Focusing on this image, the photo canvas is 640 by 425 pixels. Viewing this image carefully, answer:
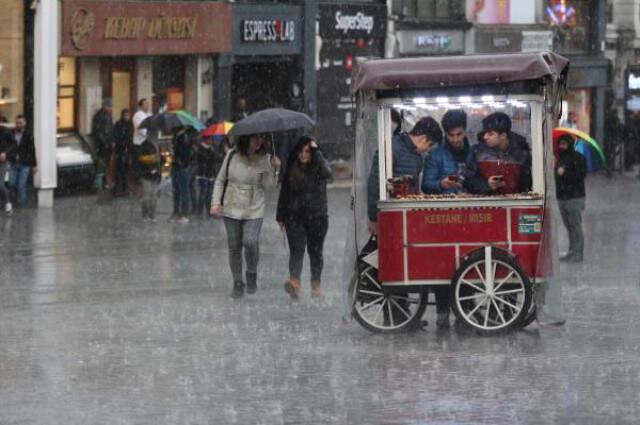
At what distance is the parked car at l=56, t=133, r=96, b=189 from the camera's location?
29.6 meters

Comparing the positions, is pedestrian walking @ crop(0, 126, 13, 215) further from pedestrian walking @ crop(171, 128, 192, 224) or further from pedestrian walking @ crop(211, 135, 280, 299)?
pedestrian walking @ crop(211, 135, 280, 299)

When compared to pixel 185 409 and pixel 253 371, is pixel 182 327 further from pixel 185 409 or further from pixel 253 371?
pixel 185 409

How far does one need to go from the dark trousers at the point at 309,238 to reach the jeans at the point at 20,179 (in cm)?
1169

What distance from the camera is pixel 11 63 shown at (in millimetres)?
29031

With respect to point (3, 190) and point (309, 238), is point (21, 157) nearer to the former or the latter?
point (3, 190)

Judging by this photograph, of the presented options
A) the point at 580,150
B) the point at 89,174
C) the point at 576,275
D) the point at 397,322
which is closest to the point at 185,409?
the point at 397,322

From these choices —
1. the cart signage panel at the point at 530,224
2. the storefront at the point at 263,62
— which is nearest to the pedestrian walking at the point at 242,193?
the cart signage panel at the point at 530,224

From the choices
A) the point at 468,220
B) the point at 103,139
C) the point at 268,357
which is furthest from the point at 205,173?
the point at 268,357

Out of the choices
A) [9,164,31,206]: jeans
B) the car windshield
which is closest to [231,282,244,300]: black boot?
[9,164,31,206]: jeans

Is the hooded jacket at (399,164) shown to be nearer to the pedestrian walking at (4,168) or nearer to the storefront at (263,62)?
the pedestrian walking at (4,168)

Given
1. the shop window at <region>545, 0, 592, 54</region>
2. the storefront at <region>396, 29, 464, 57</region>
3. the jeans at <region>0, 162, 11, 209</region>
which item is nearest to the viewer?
the jeans at <region>0, 162, 11, 209</region>

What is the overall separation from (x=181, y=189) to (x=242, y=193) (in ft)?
32.8

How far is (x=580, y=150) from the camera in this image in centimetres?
→ 2105

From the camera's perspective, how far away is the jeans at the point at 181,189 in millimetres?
25884
